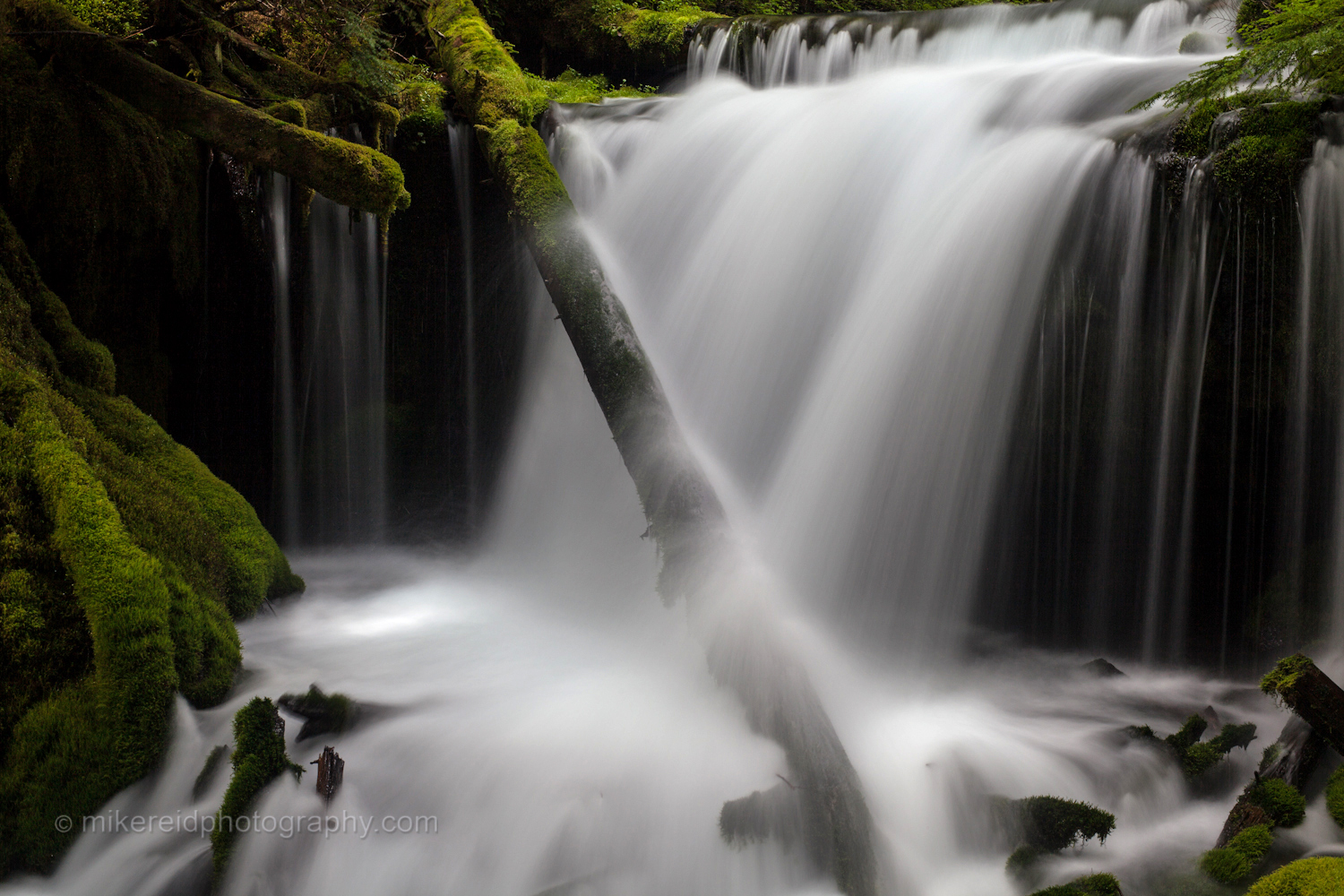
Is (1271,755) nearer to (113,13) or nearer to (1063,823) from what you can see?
(1063,823)

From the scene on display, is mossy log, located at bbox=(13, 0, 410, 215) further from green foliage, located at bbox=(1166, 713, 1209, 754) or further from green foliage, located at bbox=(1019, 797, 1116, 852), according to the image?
green foliage, located at bbox=(1166, 713, 1209, 754)

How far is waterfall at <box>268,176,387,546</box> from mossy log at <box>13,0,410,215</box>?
5.53ft

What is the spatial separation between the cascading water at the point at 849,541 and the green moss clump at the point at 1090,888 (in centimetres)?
28

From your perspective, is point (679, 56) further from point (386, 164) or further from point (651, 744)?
point (651, 744)

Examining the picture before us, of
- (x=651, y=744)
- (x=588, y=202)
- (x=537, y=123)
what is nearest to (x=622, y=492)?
(x=588, y=202)

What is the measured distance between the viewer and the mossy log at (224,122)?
13.7 feet

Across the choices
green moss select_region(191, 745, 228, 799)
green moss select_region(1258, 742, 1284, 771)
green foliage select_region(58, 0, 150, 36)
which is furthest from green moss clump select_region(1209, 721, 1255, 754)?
green foliage select_region(58, 0, 150, 36)

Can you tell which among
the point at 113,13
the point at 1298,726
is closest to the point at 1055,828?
the point at 1298,726

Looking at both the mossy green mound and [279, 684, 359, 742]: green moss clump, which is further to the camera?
[279, 684, 359, 742]: green moss clump

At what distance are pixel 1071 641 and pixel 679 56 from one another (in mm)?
8430

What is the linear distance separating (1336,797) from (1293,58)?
3.29 m

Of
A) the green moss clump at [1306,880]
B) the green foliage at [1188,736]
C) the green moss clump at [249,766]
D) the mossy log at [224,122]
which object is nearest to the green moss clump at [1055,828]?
the green moss clump at [1306,880]

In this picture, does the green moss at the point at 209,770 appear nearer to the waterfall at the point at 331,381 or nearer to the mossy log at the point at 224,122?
the mossy log at the point at 224,122

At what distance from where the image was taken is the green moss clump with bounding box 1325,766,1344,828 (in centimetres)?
273
